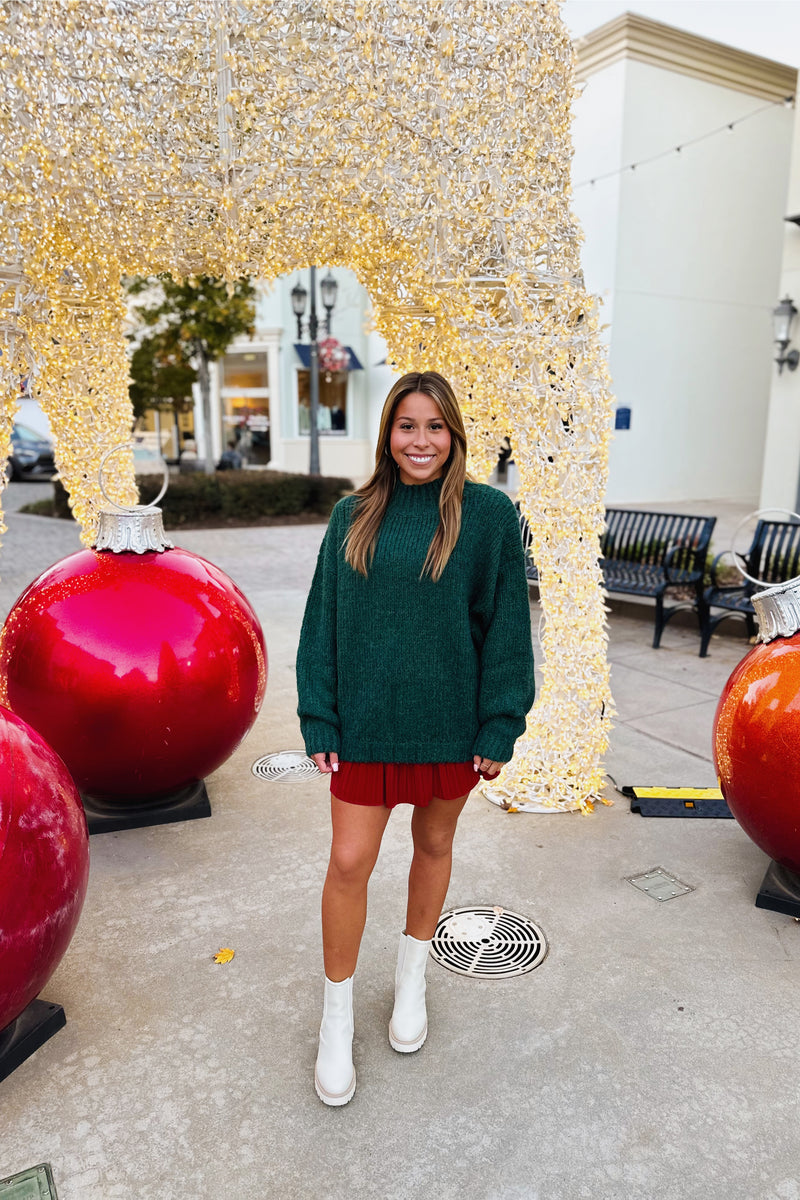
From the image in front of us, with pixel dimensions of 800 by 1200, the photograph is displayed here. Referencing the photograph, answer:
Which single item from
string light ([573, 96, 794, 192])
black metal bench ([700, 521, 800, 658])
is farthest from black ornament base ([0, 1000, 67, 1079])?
string light ([573, 96, 794, 192])

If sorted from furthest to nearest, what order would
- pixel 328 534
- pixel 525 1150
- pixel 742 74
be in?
pixel 742 74 → pixel 328 534 → pixel 525 1150

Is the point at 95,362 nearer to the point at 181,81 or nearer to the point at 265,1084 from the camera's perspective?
the point at 181,81

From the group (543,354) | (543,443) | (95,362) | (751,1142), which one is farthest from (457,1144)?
(95,362)

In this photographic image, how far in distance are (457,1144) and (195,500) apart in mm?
14257

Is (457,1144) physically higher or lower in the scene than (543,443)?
lower

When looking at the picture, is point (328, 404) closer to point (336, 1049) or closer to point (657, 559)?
point (657, 559)

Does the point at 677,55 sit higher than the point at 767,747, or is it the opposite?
the point at 677,55

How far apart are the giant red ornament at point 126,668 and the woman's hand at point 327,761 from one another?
4.78 feet

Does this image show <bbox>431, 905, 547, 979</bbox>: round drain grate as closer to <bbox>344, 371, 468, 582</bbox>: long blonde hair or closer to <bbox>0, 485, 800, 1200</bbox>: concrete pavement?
<bbox>0, 485, 800, 1200</bbox>: concrete pavement

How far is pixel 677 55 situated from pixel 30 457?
1857cm

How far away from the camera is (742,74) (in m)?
17.2

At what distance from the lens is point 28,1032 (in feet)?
8.46

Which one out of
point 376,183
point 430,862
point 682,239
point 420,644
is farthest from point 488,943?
point 682,239

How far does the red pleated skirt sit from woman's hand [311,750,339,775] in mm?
26
